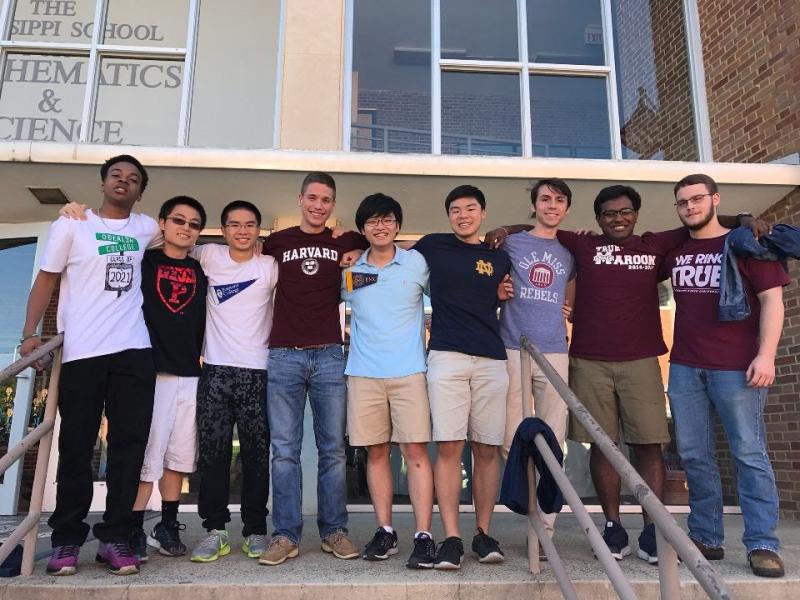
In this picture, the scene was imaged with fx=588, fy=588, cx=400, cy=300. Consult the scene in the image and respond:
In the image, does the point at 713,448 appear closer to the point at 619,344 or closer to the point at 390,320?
the point at 619,344

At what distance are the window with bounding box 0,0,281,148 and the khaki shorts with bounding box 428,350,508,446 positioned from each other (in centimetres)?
366

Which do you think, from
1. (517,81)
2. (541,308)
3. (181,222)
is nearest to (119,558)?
(181,222)

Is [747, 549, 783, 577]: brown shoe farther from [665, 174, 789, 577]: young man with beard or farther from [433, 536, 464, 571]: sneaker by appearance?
[433, 536, 464, 571]: sneaker

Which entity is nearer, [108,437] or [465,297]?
[108,437]

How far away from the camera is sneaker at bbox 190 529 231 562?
283cm

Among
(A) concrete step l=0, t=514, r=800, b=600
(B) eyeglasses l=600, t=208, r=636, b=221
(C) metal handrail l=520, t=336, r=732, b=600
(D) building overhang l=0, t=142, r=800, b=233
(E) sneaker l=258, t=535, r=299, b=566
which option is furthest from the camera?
(D) building overhang l=0, t=142, r=800, b=233

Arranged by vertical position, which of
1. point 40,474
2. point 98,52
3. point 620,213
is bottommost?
point 40,474

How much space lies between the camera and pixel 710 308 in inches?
116

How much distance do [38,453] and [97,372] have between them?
46cm

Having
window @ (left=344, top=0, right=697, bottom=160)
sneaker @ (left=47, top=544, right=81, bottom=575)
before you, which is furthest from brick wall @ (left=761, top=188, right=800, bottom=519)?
sneaker @ (left=47, top=544, right=81, bottom=575)

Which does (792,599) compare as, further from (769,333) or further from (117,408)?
(117,408)

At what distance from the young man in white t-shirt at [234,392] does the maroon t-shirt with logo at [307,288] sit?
0.12 m

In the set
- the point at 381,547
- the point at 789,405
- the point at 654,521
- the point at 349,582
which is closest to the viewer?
the point at 654,521

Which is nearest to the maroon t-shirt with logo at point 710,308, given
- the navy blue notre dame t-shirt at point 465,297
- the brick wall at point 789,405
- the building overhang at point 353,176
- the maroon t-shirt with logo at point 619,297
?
the maroon t-shirt with logo at point 619,297
